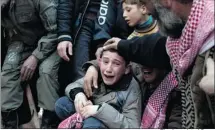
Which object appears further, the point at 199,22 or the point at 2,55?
the point at 2,55

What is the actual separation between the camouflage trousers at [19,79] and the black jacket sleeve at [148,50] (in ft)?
2.11

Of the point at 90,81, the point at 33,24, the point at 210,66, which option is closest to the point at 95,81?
the point at 90,81

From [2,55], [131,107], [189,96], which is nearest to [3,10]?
[2,55]

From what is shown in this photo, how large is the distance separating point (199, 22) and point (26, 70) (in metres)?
1.42

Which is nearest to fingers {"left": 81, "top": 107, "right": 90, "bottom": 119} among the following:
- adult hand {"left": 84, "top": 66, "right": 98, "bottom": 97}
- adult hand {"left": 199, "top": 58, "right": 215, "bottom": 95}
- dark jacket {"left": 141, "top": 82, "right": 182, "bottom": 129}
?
adult hand {"left": 84, "top": 66, "right": 98, "bottom": 97}

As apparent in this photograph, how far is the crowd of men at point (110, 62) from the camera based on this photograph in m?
2.28

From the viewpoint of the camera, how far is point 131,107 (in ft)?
9.25

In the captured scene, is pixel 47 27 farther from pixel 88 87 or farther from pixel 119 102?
pixel 119 102

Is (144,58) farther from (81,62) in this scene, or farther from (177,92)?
(81,62)

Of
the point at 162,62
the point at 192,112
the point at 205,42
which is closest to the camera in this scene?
the point at 205,42

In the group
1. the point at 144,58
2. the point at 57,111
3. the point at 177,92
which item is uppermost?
the point at 144,58

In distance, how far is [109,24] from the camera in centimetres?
323

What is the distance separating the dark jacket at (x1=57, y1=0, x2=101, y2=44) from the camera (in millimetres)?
3232

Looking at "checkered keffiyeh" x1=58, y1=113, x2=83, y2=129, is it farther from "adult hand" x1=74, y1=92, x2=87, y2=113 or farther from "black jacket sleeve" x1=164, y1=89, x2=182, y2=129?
"black jacket sleeve" x1=164, y1=89, x2=182, y2=129
